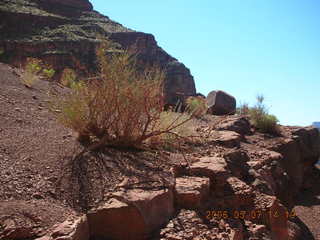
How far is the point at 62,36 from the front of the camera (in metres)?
33.6

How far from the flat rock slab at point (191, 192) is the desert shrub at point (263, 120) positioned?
772cm

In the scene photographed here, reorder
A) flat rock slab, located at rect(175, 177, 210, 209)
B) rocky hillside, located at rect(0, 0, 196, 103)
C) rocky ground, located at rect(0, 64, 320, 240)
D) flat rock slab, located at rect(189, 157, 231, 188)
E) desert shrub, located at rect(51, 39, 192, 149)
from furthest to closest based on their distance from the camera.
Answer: rocky hillside, located at rect(0, 0, 196, 103) < desert shrub, located at rect(51, 39, 192, 149) < flat rock slab, located at rect(189, 157, 231, 188) < flat rock slab, located at rect(175, 177, 210, 209) < rocky ground, located at rect(0, 64, 320, 240)

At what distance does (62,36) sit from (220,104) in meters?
23.4

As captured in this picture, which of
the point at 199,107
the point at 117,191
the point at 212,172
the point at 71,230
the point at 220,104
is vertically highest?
the point at 220,104

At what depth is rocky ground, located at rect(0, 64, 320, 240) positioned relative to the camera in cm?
325

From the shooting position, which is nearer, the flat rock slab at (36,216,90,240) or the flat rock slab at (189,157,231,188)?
the flat rock slab at (36,216,90,240)

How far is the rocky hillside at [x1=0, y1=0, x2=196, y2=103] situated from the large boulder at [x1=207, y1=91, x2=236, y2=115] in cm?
1143

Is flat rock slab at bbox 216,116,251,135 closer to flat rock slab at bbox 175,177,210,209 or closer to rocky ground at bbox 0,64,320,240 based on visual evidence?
rocky ground at bbox 0,64,320,240

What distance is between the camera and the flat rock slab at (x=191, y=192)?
416cm

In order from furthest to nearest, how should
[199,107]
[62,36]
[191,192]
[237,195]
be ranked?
[62,36] < [199,107] < [237,195] < [191,192]

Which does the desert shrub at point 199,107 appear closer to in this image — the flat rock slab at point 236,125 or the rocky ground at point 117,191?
the flat rock slab at point 236,125
